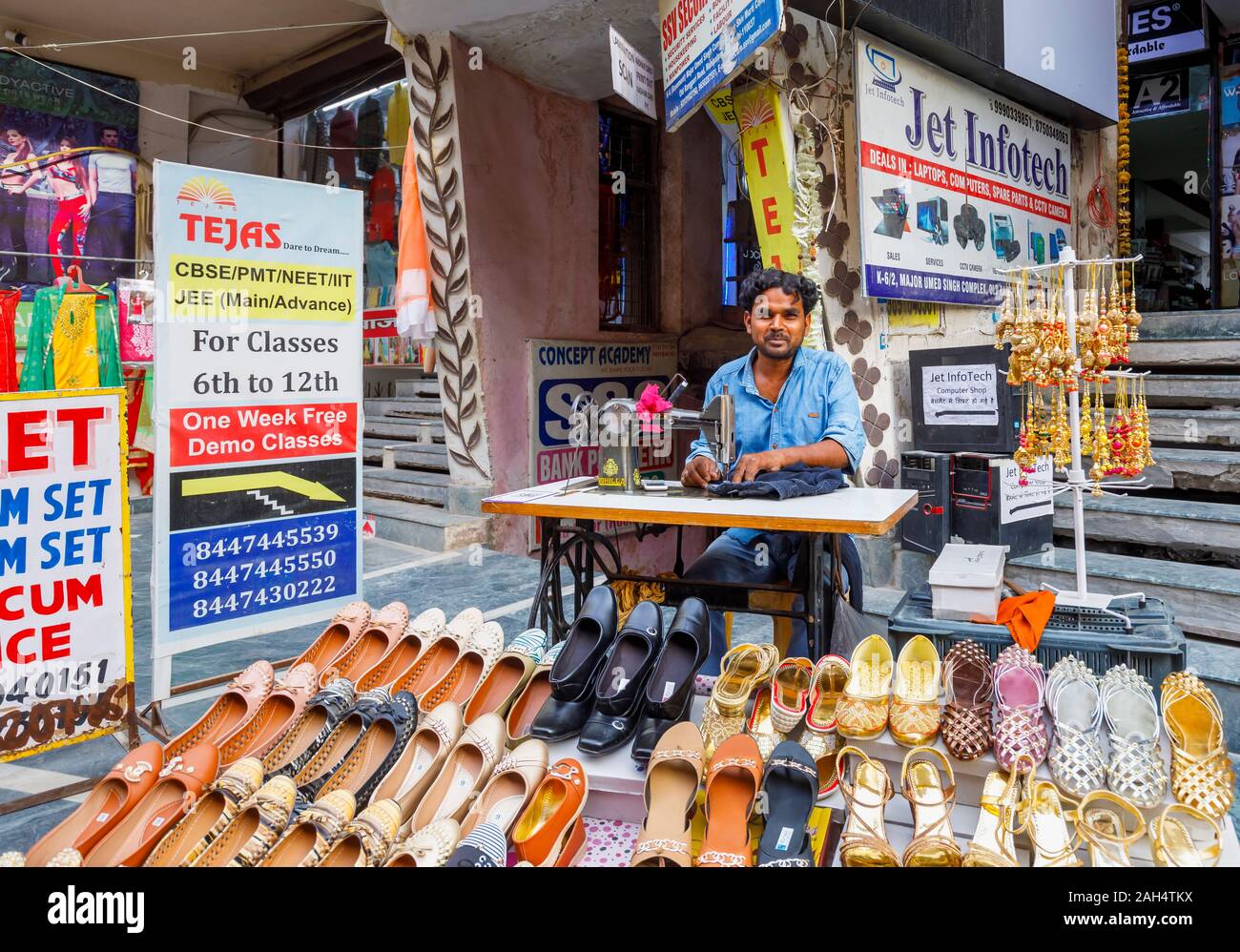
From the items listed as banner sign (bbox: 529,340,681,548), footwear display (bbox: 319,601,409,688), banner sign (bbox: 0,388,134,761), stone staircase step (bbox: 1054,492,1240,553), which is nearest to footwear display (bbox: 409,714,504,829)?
footwear display (bbox: 319,601,409,688)

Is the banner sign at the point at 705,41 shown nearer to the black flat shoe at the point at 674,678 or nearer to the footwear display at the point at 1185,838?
the black flat shoe at the point at 674,678

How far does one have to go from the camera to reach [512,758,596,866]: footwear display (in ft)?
5.25

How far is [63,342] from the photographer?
6320 millimetres

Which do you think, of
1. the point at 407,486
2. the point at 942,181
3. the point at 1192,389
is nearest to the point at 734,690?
the point at 942,181

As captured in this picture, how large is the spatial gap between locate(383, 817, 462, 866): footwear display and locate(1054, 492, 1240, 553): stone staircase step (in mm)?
3671

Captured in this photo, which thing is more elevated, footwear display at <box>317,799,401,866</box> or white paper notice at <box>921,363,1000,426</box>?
white paper notice at <box>921,363,1000,426</box>

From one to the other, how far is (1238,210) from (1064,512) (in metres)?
5.28

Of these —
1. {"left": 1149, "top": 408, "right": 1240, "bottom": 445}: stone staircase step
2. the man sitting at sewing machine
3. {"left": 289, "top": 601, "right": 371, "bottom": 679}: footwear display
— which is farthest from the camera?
{"left": 1149, "top": 408, "right": 1240, "bottom": 445}: stone staircase step

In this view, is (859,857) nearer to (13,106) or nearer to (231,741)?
(231,741)

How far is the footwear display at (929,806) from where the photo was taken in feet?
4.68

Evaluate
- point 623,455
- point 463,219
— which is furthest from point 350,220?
point 463,219

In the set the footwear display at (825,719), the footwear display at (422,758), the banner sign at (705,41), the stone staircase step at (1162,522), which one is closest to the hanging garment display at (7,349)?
the banner sign at (705,41)

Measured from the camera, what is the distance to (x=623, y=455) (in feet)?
10.8

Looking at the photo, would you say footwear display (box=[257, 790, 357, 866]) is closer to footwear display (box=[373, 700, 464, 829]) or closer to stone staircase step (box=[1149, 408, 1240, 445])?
footwear display (box=[373, 700, 464, 829])
